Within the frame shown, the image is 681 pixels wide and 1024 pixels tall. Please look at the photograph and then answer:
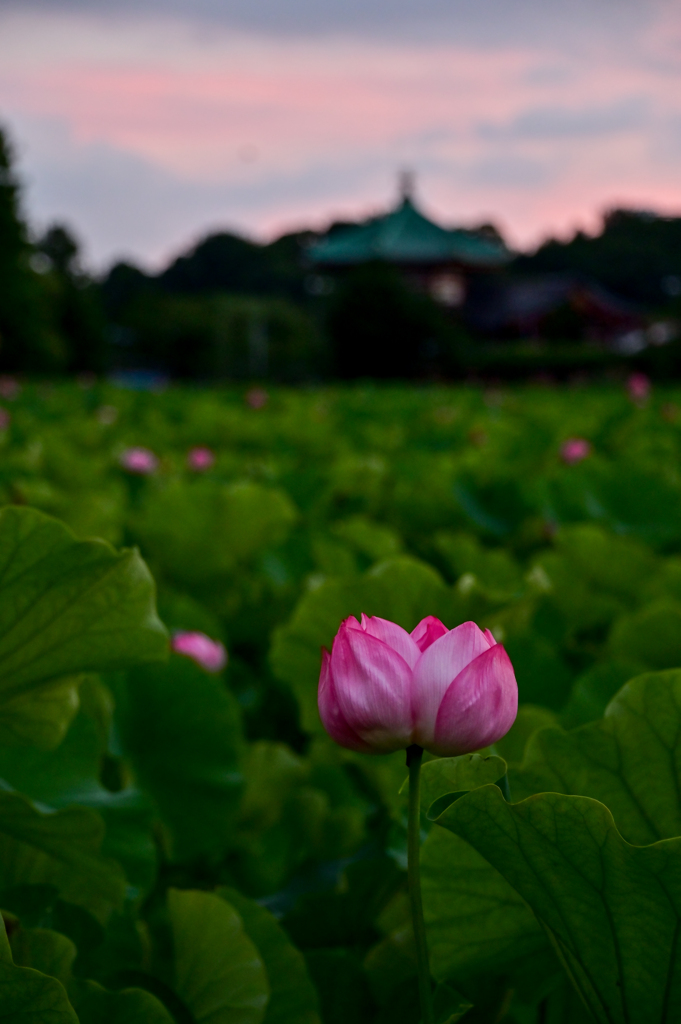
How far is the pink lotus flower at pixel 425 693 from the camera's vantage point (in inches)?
17.8

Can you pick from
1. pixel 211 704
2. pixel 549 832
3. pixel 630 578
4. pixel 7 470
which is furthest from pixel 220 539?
pixel 549 832

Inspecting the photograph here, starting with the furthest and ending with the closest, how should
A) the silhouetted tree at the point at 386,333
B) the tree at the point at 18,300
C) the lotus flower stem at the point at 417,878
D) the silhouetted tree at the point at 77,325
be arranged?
the silhouetted tree at the point at 77,325 → the tree at the point at 18,300 → the silhouetted tree at the point at 386,333 → the lotus flower stem at the point at 417,878

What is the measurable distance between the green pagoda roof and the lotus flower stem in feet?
137

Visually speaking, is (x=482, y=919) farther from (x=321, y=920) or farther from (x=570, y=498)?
(x=570, y=498)

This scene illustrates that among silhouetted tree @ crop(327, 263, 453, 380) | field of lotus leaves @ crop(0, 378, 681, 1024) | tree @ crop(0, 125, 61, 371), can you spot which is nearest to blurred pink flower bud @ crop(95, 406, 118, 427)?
field of lotus leaves @ crop(0, 378, 681, 1024)

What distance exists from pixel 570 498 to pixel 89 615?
4.66 feet

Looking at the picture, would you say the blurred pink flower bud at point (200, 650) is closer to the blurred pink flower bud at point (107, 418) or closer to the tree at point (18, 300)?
the blurred pink flower bud at point (107, 418)

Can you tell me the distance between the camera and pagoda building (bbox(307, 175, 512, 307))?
42.0 metres

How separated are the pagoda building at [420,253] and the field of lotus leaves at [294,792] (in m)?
40.8

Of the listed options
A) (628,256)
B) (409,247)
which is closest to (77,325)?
(409,247)

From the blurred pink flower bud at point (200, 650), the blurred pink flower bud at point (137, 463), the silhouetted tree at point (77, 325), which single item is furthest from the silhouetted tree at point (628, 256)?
the blurred pink flower bud at point (200, 650)

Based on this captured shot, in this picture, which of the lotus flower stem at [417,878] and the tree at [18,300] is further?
the tree at [18,300]

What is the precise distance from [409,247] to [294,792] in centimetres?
4350

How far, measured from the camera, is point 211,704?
3.00ft
